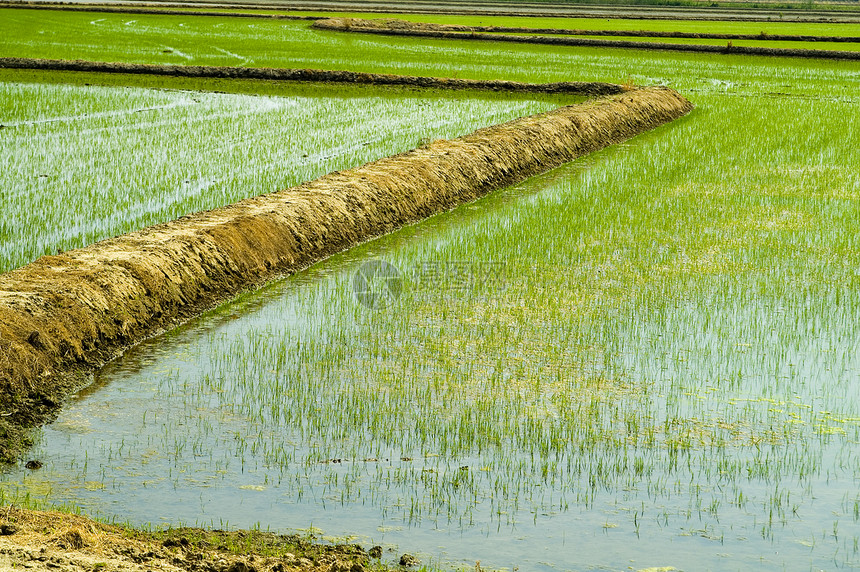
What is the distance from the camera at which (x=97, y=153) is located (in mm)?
10750

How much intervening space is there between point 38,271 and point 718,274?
4428 millimetres

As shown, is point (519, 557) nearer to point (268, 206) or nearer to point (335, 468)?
point (335, 468)

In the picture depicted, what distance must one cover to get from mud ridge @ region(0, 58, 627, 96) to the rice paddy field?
715 cm

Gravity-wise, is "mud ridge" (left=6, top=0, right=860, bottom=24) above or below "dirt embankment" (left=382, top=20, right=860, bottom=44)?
above

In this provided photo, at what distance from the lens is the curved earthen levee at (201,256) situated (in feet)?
16.2

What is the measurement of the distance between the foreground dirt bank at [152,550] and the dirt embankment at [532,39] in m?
25.7

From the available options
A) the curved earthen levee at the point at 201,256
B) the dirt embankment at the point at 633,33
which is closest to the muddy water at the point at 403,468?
the curved earthen levee at the point at 201,256

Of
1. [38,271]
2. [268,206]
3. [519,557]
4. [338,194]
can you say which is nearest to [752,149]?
[338,194]

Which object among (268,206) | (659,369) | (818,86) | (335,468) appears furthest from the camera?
(818,86)

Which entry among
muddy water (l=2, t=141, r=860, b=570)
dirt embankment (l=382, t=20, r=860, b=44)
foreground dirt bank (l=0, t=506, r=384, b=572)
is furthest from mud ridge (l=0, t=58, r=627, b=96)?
foreground dirt bank (l=0, t=506, r=384, b=572)

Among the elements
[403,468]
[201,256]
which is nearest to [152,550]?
[403,468]

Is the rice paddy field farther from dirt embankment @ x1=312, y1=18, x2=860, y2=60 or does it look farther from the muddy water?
dirt embankment @ x1=312, y1=18, x2=860, y2=60

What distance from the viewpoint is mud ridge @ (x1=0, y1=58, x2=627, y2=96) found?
18.5m

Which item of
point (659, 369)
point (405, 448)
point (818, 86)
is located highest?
point (818, 86)
